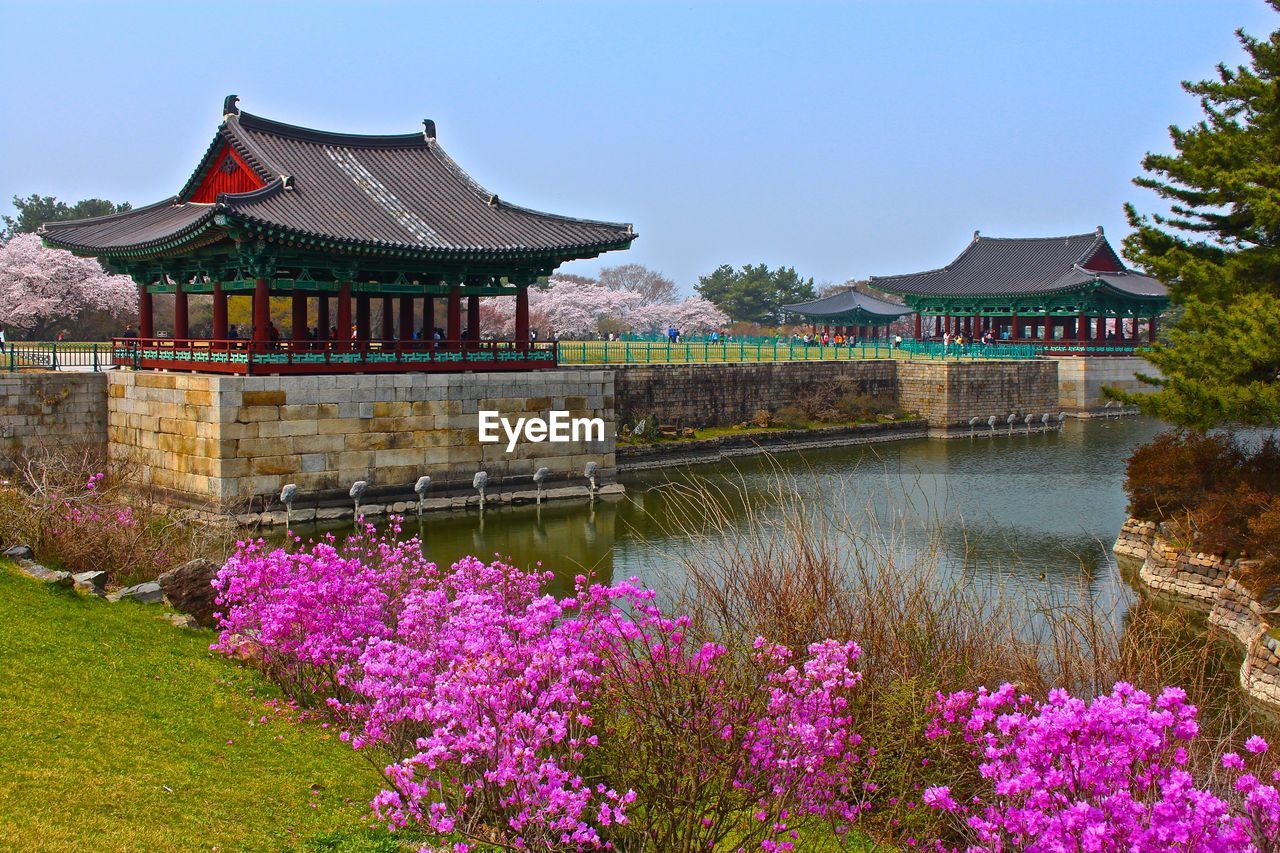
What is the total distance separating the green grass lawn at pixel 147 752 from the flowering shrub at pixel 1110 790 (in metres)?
4.26

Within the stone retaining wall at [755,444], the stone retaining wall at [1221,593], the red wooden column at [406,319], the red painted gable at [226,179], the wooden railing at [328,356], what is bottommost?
the stone retaining wall at [1221,593]

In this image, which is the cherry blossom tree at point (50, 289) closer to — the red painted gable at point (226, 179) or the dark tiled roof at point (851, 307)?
the red painted gable at point (226, 179)

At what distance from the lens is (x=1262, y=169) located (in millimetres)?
18656

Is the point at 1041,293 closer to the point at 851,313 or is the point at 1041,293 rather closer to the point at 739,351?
the point at 851,313

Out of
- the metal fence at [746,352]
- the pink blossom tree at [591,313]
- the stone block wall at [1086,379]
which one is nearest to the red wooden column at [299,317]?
the metal fence at [746,352]

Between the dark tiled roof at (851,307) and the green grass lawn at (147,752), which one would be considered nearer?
the green grass lawn at (147,752)

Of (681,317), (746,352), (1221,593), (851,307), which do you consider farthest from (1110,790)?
(681,317)

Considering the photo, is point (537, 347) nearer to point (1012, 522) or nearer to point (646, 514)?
point (646, 514)

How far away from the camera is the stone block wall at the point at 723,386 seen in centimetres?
3919

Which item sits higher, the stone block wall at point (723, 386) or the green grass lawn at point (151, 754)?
the stone block wall at point (723, 386)

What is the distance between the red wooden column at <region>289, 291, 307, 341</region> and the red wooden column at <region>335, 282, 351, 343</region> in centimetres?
161

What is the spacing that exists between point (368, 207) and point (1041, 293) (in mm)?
41848

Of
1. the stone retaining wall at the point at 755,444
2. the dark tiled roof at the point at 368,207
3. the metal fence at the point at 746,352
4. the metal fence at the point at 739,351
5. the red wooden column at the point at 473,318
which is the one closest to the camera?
the dark tiled roof at the point at 368,207

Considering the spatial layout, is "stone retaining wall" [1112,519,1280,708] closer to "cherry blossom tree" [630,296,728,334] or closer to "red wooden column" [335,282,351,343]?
"red wooden column" [335,282,351,343]
